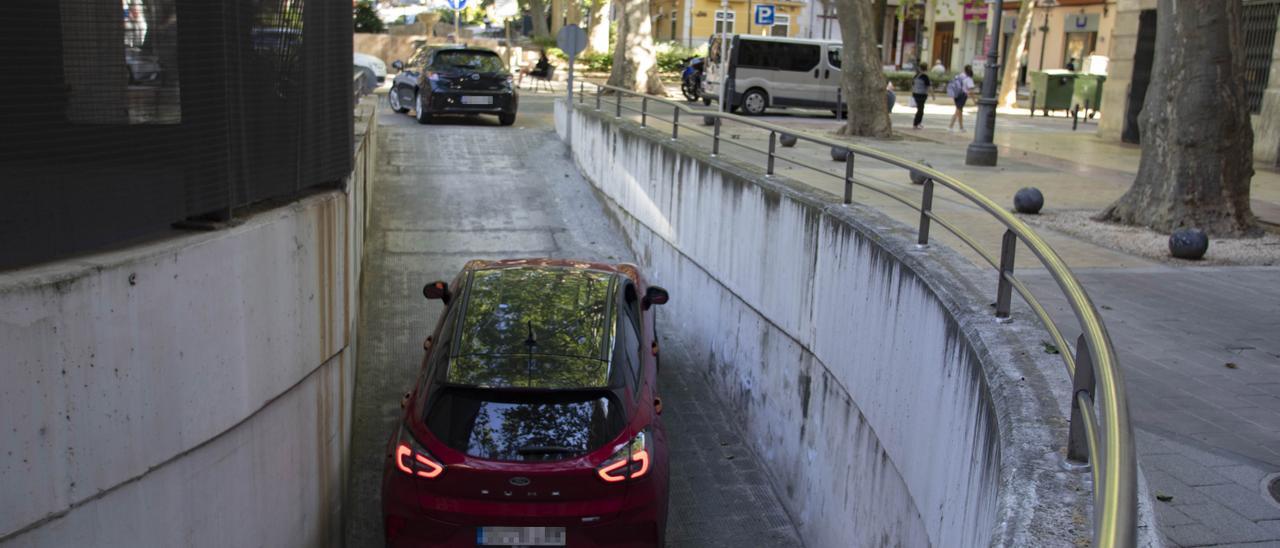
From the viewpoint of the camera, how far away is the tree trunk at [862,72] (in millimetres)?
21141

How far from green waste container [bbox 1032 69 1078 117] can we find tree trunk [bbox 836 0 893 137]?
12.0m

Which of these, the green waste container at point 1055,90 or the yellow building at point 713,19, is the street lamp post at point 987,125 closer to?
the green waste container at point 1055,90

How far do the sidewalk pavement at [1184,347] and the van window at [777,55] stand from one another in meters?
13.1

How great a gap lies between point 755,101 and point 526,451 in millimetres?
23496

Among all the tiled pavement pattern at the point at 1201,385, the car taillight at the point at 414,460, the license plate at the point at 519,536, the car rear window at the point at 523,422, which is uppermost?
the tiled pavement pattern at the point at 1201,385

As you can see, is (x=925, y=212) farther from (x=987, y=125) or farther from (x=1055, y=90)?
(x=1055, y=90)

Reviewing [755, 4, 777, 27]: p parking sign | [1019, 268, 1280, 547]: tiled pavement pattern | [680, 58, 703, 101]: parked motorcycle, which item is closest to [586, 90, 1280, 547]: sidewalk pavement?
[1019, 268, 1280, 547]: tiled pavement pattern

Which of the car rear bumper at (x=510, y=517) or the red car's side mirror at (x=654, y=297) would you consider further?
the red car's side mirror at (x=654, y=297)

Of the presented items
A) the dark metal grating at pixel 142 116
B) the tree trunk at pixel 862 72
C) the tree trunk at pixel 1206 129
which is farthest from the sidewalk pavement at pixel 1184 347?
the tree trunk at pixel 862 72

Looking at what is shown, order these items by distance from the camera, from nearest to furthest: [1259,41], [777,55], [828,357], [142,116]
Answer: [142,116]
[828,357]
[1259,41]
[777,55]

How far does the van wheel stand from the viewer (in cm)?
2866

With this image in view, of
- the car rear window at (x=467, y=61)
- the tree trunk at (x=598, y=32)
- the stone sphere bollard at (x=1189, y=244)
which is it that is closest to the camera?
the stone sphere bollard at (x=1189, y=244)

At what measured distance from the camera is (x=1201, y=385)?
6.27 metres

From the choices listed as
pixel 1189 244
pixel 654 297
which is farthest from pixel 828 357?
pixel 1189 244
